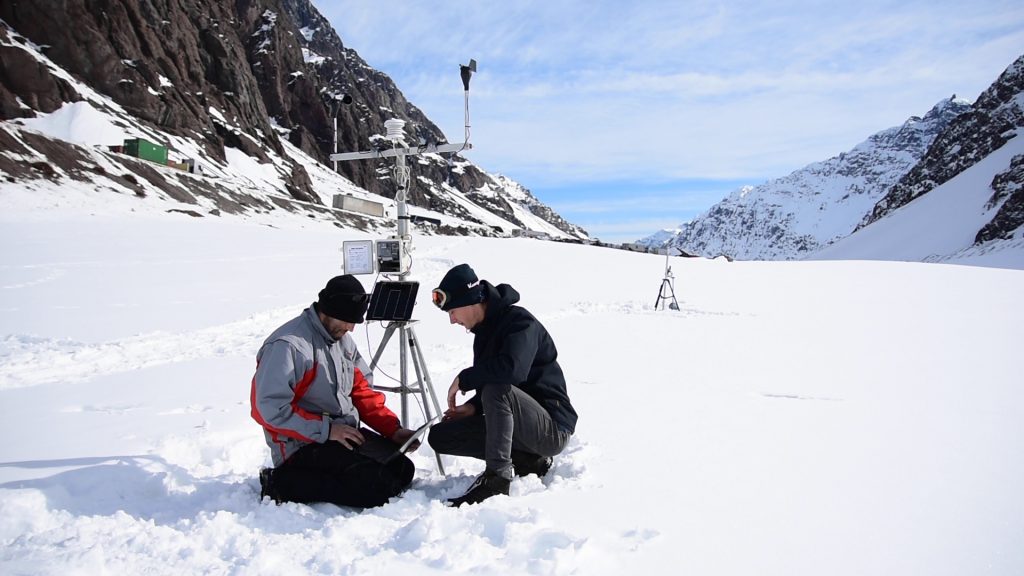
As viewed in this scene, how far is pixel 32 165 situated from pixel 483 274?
27044 millimetres

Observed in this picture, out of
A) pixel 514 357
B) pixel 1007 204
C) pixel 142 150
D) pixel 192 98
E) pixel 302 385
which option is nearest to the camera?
pixel 514 357

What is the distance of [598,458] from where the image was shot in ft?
13.3

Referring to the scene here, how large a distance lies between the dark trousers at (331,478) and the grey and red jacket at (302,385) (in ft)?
0.25

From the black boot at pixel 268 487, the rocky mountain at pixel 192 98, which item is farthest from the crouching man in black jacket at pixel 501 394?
the rocky mountain at pixel 192 98

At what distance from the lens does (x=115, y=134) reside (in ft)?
167

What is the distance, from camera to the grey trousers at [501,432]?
344 cm

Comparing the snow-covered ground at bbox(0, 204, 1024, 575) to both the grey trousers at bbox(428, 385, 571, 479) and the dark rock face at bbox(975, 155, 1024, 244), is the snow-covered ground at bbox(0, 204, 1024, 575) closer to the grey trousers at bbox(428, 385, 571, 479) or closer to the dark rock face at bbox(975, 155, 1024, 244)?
the grey trousers at bbox(428, 385, 571, 479)

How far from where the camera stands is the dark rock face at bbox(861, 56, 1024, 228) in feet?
317

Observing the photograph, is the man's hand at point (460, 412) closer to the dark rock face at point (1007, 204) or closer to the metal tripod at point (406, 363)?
the metal tripod at point (406, 363)

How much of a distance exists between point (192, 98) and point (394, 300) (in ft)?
266

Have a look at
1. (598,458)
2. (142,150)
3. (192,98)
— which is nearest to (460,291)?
(598,458)

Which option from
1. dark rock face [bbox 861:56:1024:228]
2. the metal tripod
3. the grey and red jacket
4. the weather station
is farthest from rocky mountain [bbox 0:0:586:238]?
dark rock face [bbox 861:56:1024:228]

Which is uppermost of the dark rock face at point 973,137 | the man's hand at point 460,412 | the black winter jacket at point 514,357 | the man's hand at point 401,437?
the dark rock face at point 973,137

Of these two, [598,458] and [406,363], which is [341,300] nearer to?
[406,363]
